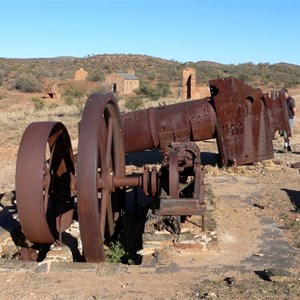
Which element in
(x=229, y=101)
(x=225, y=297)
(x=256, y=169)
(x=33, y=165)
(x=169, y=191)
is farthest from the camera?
(x=256, y=169)

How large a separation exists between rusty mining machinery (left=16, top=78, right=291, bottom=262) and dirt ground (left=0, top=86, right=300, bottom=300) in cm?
42

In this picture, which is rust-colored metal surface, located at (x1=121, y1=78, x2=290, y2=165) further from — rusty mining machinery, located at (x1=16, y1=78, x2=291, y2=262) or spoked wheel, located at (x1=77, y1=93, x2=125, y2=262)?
spoked wheel, located at (x1=77, y1=93, x2=125, y2=262)

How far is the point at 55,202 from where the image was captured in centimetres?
653

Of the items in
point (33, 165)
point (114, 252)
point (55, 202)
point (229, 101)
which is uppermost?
point (229, 101)

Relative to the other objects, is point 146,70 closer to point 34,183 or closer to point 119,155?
point 119,155

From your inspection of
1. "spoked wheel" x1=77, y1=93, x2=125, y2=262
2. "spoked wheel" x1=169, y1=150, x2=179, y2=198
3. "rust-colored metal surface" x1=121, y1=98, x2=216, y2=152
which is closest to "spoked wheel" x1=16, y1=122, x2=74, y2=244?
"spoked wheel" x1=77, y1=93, x2=125, y2=262

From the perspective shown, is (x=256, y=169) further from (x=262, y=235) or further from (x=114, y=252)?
(x=114, y=252)

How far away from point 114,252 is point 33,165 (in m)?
1.97

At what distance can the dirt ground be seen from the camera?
475cm

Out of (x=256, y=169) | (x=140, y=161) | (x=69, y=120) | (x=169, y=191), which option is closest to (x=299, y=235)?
(x=169, y=191)

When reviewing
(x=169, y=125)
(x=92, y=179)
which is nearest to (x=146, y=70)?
(x=169, y=125)

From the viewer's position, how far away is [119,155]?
7031 mm

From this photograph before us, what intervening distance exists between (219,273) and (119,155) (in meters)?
2.42

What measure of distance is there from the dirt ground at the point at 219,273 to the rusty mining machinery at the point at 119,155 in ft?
1.36
